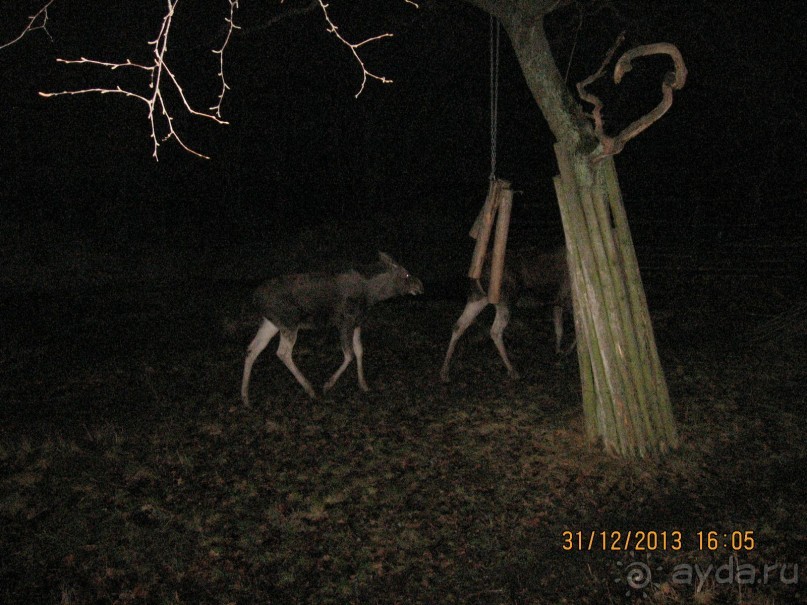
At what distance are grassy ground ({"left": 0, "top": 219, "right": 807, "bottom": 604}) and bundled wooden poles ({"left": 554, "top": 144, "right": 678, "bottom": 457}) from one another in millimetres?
295

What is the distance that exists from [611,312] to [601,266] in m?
0.37

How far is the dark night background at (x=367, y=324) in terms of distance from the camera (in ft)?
14.2

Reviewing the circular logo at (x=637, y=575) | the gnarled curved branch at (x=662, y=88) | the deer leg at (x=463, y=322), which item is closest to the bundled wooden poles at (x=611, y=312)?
the gnarled curved branch at (x=662, y=88)

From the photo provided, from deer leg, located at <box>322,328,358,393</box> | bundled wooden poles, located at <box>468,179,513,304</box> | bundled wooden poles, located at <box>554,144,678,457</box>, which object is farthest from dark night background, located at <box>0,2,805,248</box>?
deer leg, located at <box>322,328,358,393</box>

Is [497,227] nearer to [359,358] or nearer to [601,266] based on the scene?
[601,266]

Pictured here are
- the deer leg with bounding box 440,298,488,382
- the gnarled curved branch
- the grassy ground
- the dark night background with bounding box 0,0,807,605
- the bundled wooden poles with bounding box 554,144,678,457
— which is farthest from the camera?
the deer leg with bounding box 440,298,488,382

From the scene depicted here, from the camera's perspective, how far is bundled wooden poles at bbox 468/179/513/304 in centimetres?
614

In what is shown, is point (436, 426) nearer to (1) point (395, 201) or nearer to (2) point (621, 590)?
(2) point (621, 590)

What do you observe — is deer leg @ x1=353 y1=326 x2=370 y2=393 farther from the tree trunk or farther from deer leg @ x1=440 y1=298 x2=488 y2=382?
the tree trunk

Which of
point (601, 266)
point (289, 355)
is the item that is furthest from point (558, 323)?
point (601, 266)

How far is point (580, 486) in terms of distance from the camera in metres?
5.02

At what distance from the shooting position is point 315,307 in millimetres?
7398

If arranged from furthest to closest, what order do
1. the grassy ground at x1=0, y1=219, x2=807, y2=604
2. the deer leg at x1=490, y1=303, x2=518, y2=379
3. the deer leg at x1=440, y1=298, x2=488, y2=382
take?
1. the deer leg at x1=490, y1=303, x2=518, y2=379
2. the deer leg at x1=440, y1=298, x2=488, y2=382
3. the grassy ground at x1=0, y1=219, x2=807, y2=604

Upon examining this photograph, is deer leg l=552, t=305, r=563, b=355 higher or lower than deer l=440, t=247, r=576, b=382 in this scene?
lower
